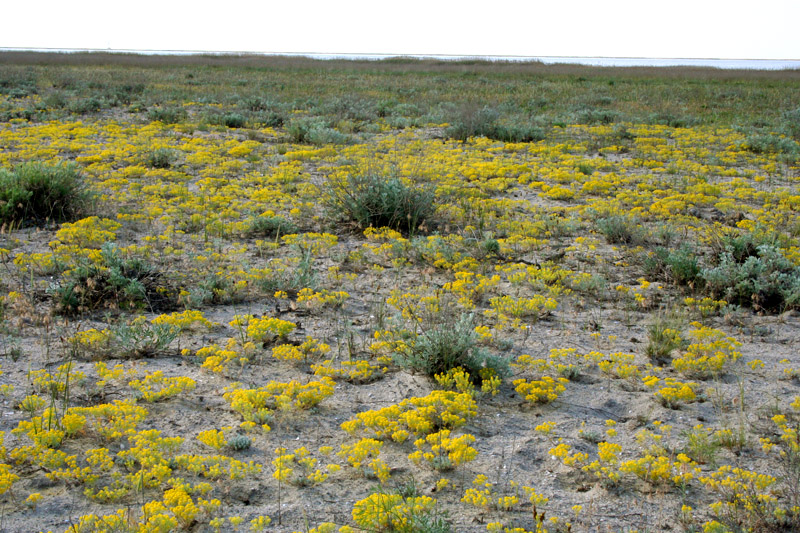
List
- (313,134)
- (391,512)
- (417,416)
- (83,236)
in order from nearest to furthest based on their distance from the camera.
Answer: (391,512)
(417,416)
(83,236)
(313,134)

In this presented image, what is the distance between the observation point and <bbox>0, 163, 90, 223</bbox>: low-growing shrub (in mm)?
7012

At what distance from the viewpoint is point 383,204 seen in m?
7.24

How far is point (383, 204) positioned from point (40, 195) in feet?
13.0

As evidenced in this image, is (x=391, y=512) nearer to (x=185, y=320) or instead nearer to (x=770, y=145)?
(x=185, y=320)

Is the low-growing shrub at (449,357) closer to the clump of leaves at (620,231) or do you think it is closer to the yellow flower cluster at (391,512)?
the yellow flower cluster at (391,512)

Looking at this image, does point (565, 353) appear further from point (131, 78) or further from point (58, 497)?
point (131, 78)

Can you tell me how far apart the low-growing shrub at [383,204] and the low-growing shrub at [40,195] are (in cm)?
304

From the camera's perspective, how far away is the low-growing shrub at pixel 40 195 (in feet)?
23.0

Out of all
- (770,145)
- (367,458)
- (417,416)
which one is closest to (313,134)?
(770,145)

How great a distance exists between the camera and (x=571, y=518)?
2.92 meters

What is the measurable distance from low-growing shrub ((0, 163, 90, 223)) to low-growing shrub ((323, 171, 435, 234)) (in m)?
3.04

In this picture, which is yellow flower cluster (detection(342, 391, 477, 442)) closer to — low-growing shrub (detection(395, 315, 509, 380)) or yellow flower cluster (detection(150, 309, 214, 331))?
low-growing shrub (detection(395, 315, 509, 380))

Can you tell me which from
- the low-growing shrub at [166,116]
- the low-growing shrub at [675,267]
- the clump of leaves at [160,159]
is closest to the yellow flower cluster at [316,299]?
the low-growing shrub at [675,267]

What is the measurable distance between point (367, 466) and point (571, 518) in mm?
1045
